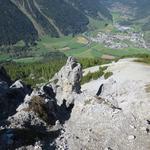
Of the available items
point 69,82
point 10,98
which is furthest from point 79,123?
point 69,82

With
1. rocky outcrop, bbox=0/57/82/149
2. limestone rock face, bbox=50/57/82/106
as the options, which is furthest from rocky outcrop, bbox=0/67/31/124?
limestone rock face, bbox=50/57/82/106

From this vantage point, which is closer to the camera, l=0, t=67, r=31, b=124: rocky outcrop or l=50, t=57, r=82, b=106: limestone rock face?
l=0, t=67, r=31, b=124: rocky outcrop

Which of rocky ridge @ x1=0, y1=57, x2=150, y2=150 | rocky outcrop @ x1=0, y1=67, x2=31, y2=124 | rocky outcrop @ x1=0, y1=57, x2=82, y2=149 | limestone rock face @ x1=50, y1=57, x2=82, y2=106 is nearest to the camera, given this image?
rocky outcrop @ x1=0, y1=57, x2=82, y2=149

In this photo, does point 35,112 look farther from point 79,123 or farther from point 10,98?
point 10,98

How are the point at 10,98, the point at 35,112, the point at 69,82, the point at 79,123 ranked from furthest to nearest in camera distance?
the point at 69,82
the point at 10,98
the point at 35,112
the point at 79,123

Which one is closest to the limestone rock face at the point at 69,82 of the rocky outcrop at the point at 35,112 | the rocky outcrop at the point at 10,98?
the rocky outcrop at the point at 35,112

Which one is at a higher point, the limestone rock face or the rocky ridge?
the rocky ridge

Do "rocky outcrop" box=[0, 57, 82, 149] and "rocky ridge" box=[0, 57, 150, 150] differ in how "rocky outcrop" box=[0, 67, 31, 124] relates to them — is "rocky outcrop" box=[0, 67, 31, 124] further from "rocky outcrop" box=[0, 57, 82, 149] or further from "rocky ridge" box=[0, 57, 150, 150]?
"rocky ridge" box=[0, 57, 150, 150]

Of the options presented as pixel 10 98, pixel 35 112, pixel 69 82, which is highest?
pixel 35 112

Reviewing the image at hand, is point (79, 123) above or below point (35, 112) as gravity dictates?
below

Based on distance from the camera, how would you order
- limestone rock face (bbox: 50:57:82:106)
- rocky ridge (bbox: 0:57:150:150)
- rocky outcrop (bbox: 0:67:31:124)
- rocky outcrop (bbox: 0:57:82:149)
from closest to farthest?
rocky outcrop (bbox: 0:57:82:149)
rocky ridge (bbox: 0:57:150:150)
rocky outcrop (bbox: 0:67:31:124)
limestone rock face (bbox: 50:57:82:106)

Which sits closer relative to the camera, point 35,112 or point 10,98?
point 35,112

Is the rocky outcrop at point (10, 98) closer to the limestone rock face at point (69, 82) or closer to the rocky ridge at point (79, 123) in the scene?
the rocky ridge at point (79, 123)
